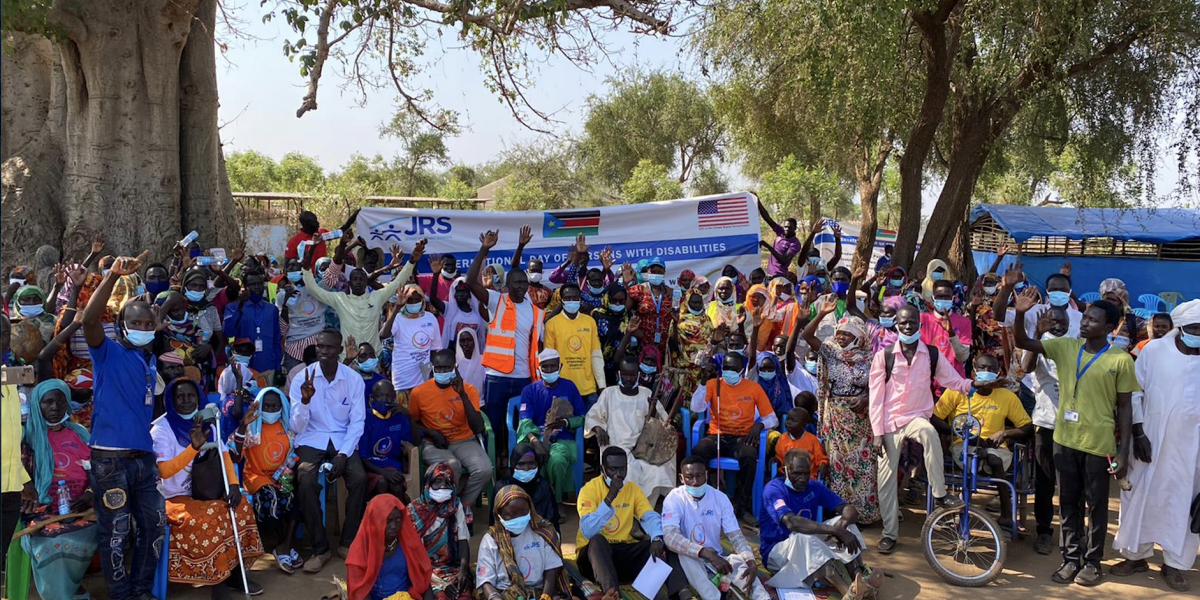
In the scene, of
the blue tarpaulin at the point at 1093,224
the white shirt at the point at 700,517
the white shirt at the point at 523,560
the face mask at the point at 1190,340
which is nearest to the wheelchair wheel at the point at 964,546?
the white shirt at the point at 700,517

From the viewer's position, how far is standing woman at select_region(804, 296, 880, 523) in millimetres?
7344

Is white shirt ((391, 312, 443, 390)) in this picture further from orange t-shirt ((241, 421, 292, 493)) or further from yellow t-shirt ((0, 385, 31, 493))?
yellow t-shirt ((0, 385, 31, 493))

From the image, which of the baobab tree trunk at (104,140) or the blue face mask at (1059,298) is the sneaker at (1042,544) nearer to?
the blue face mask at (1059,298)

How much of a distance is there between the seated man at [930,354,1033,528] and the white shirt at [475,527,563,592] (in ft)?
11.0

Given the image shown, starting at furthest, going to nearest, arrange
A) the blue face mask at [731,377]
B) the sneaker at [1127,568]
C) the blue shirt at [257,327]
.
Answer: the blue shirt at [257,327] → the blue face mask at [731,377] → the sneaker at [1127,568]

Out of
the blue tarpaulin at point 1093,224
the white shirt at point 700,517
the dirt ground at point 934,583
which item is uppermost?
the blue tarpaulin at point 1093,224

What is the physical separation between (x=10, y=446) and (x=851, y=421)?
19.2 feet

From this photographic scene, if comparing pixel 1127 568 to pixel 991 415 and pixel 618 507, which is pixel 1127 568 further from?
pixel 618 507

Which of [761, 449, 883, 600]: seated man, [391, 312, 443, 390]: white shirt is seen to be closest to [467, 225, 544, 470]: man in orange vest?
[391, 312, 443, 390]: white shirt

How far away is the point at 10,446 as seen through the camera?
16.6 feet

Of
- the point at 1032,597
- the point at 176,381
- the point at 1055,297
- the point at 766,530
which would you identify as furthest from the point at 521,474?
the point at 1055,297

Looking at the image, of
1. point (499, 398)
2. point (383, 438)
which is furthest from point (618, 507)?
point (499, 398)

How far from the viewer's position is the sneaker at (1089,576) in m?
6.58

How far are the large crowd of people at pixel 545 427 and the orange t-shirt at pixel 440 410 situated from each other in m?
0.02
